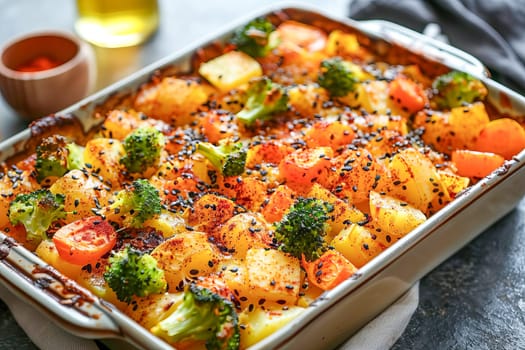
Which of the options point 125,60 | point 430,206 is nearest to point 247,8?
point 125,60

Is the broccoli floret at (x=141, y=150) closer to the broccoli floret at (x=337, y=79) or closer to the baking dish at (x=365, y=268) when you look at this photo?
the baking dish at (x=365, y=268)

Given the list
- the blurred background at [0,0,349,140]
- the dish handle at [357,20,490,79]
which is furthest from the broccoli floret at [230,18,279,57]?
the blurred background at [0,0,349,140]

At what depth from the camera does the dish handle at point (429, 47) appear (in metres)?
3.59

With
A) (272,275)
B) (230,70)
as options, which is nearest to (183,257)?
(272,275)

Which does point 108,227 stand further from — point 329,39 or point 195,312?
point 329,39

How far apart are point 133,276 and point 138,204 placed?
1.29ft

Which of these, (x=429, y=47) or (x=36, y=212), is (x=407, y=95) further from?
(x=36, y=212)

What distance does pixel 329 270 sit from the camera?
2.62 meters

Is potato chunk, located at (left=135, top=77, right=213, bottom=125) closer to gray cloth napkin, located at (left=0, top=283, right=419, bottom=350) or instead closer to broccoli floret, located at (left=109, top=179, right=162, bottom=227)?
broccoli floret, located at (left=109, top=179, right=162, bottom=227)

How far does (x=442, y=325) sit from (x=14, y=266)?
67.0 inches

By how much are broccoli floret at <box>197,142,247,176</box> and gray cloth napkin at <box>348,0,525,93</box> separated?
1734 millimetres

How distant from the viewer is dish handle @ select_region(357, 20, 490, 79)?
359cm

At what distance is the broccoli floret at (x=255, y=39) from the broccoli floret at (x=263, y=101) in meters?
0.35

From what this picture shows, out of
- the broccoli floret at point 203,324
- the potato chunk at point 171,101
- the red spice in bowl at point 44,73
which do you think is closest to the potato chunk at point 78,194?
the potato chunk at point 171,101
